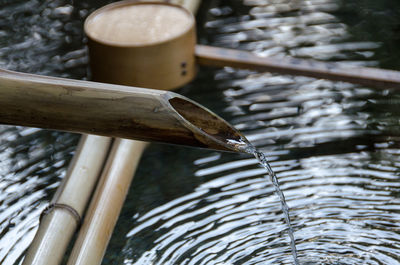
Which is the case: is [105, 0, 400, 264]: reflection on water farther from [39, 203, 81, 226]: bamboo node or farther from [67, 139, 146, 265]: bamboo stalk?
[39, 203, 81, 226]: bamboo node

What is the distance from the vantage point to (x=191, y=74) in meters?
3.90

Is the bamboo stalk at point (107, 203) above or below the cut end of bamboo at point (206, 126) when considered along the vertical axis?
below

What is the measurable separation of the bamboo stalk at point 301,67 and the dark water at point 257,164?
14.8 inches

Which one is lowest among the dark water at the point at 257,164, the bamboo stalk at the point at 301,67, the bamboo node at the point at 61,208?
the dark water at the point at 257,164

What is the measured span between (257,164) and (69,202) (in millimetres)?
1104

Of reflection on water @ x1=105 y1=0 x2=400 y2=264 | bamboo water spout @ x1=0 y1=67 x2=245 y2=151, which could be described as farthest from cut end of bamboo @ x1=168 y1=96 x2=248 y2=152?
reflection on water @ x1=105 y1=0 x2=400 y2=264

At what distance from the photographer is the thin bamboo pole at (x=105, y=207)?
2.85 m

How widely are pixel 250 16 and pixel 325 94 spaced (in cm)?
133

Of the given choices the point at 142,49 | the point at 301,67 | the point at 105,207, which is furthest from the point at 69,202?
the point at 301,67

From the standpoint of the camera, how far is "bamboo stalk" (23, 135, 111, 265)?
9.23ft

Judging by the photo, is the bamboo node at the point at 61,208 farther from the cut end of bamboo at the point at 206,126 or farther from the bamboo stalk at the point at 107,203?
the cut end of bamboo at the point at 206,126

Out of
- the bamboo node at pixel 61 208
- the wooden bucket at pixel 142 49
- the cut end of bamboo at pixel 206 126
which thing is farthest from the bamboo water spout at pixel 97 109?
A: the wooden bucket at pixel 142 49

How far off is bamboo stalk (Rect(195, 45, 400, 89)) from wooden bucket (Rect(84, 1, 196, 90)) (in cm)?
14

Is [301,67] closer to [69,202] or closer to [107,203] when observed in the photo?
[107,203]
